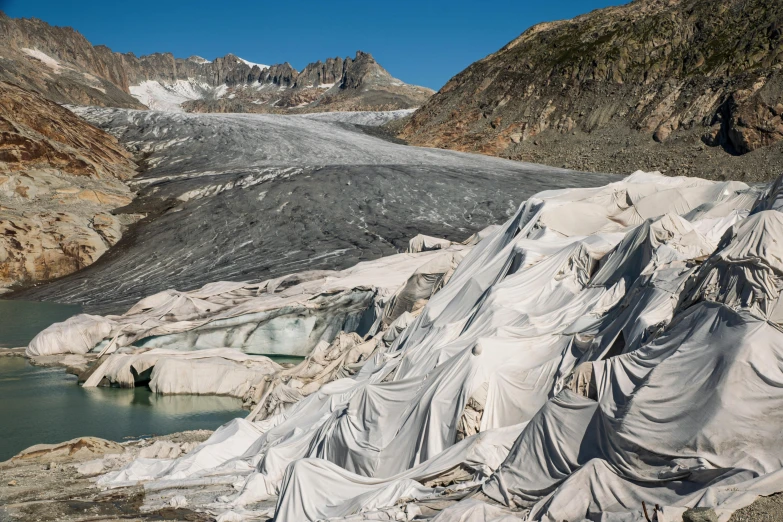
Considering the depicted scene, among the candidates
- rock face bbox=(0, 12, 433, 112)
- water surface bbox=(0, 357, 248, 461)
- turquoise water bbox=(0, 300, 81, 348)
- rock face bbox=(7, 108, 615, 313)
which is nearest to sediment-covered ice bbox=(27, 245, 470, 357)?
water surface bbox=(0, 357, 248, 461)

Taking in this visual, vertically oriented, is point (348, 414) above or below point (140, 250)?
below

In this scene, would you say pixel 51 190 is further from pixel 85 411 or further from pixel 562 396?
pixel 562 396

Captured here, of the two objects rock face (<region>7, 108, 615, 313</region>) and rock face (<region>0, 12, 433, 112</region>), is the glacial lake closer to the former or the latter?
rock face (<region>7, 108, 615, 313</region>)

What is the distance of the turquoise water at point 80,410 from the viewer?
1648 cm

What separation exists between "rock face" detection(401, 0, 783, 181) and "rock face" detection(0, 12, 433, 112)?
38.1 m

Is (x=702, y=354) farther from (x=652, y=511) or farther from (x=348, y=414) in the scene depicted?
(x=348, y=414)

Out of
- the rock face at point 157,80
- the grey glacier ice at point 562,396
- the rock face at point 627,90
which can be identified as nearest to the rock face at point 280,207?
the rock face at point 627,90

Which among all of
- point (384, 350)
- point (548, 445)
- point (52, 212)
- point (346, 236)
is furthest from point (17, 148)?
point (548, 445)

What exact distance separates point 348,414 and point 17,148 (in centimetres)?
3869

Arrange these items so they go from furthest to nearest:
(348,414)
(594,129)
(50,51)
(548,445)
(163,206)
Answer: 1. (50,51)
2. (594,129)
3. (163,206)
4. (348,414)
5. (548,445)

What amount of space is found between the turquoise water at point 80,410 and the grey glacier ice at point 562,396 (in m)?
2.99

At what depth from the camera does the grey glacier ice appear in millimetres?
6242

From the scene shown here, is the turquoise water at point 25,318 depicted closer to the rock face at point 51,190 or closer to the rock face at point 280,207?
the rock face at point 280,207

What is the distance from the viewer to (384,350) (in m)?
15.8
